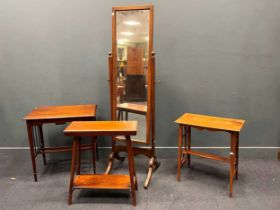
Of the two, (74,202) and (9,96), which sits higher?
(9,96)

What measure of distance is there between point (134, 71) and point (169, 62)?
0.45 meters

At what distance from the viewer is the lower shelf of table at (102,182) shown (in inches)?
75.7

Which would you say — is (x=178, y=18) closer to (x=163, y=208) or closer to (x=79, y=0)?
(x=79, y=0)

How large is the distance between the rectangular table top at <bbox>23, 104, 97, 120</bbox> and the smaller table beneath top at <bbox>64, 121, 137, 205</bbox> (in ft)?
0.70

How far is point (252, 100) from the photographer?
8.32ft

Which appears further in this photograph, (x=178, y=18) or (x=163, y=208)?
(x=178, y=18)

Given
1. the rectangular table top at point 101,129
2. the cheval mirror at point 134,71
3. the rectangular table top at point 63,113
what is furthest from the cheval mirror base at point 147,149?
the rectangular table top at point 101,129

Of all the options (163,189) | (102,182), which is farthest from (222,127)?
(102,182)

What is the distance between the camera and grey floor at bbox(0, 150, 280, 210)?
1.91 m

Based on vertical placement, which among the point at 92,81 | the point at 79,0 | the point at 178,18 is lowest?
the point at 92,81

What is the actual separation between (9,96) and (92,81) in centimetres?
93

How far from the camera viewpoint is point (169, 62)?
249 cm

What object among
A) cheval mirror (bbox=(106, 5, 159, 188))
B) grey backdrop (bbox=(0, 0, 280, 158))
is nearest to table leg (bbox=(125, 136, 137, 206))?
cheval mirror (bbox=(106, 5, 159, 188))

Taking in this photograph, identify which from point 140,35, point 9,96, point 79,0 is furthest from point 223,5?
point 9,96
